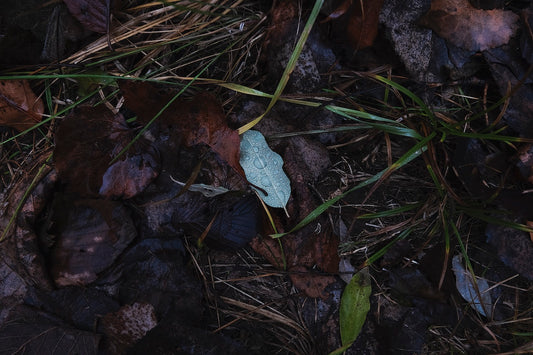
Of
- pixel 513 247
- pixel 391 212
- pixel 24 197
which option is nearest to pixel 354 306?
pixel 391 212

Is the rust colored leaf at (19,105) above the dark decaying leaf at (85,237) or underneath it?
above

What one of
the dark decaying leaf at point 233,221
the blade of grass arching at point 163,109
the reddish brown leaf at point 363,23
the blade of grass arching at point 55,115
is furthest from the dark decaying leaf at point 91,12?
the reddish brown leaf at point 363,23

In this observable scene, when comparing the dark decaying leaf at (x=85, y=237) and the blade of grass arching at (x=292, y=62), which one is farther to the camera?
the dark decaying leaf at (x=85, y=237)

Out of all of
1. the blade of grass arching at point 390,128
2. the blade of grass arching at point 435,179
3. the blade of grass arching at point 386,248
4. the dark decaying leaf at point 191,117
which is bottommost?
the blade of grass arching at point 386,248

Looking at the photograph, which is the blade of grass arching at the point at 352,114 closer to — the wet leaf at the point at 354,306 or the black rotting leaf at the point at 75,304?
the wet leaf at the point at 354,306

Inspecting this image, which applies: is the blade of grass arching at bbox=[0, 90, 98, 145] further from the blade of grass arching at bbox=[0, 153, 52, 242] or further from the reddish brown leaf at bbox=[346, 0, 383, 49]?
the reddish brown leaf at bbox=[346, 0, 383, 49]
